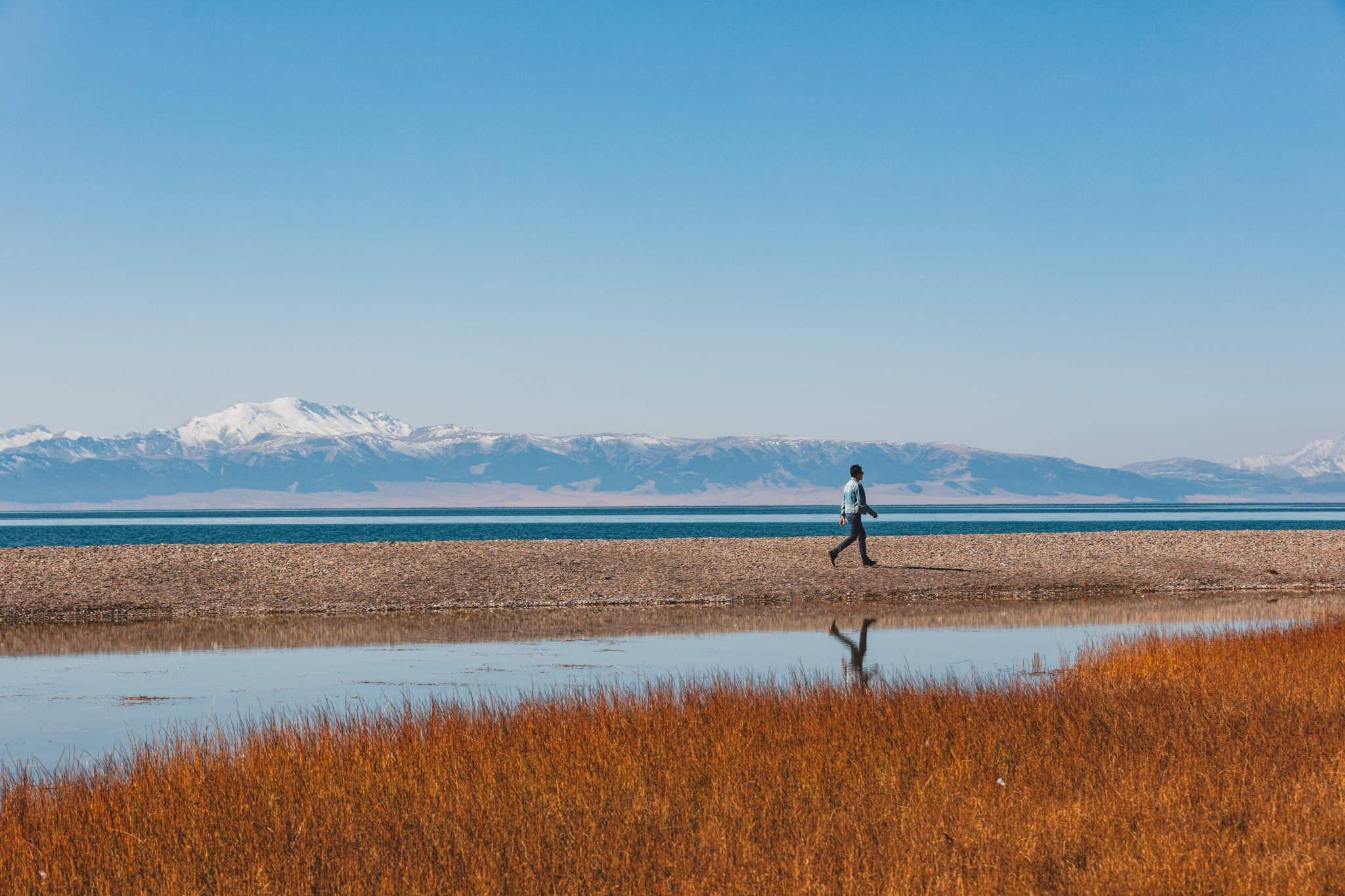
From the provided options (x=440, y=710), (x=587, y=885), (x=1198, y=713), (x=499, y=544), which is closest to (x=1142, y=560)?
(x=499, y=544)

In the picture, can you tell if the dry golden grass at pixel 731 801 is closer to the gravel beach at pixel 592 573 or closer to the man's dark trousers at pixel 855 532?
the gravel beach at pixel 592 573

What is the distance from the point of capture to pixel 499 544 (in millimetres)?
33406

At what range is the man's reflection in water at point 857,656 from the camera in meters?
13.4

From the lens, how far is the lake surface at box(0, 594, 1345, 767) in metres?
12.8

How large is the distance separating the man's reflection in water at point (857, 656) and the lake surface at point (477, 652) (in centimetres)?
8

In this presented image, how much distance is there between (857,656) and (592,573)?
13.6m

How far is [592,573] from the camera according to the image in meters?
28.8

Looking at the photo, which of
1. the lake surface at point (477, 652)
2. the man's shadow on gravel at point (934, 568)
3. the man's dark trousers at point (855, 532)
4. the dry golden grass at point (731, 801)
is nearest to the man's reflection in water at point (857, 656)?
the lake surface at point (477, 652)

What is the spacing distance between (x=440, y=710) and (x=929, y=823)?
5.43 metres

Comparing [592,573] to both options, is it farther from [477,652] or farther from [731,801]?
[731,801]

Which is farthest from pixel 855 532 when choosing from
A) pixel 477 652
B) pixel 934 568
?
pixel 477 652

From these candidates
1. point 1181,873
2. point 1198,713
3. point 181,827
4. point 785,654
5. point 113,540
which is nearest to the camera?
point 1181,873

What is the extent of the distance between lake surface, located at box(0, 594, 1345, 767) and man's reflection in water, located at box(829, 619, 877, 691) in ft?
0.26

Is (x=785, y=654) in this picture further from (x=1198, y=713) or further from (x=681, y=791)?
(x=681, y=791)
